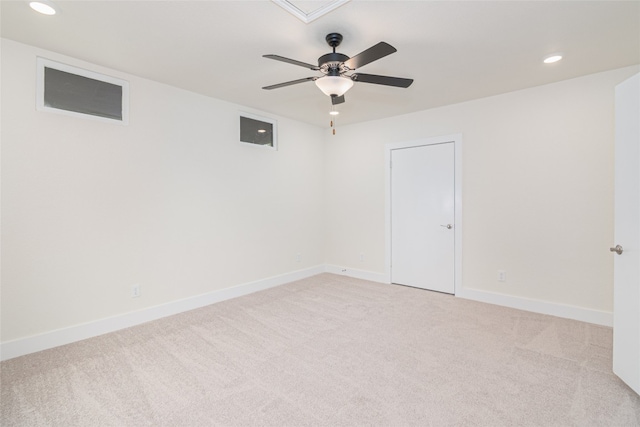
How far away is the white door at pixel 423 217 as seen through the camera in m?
4.23

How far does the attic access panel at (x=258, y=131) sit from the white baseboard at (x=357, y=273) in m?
2.37

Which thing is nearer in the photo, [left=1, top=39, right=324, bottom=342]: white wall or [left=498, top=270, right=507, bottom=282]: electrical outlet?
[left=1, top=39, right=324, bottom=342]: white wall

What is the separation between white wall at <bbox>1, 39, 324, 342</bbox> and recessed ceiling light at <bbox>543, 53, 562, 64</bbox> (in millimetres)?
3366

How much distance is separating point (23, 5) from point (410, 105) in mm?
3899

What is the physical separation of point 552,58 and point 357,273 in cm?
377

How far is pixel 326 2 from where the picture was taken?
201 cm

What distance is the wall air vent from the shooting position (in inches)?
105

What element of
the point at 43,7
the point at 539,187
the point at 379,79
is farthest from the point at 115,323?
the point at 539,187

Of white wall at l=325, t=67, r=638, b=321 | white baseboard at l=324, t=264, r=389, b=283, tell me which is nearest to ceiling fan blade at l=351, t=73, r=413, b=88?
white wall at l=325, t=67, r=638, b=321

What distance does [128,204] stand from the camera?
10.4 feet

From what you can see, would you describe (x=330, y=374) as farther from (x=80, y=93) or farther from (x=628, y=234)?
(x=80, y=93)

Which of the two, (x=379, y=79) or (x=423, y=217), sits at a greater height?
(x=379, y=79)

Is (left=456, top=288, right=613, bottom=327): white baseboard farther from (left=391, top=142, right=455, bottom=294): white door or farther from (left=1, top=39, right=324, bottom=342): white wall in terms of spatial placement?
(left=1, top=39, right=324, bottom=342): white wall

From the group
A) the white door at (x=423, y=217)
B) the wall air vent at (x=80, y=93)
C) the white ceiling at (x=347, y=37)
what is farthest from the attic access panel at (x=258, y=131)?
the white door at (x=423, y=217)
